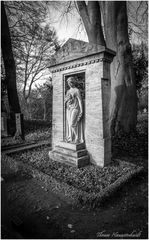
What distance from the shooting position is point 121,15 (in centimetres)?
750

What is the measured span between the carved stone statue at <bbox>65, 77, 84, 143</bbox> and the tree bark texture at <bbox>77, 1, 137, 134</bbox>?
2.58m

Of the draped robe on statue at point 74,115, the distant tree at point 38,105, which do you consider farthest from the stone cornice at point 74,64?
the distant tree at point 38,105

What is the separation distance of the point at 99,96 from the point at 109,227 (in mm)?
2961

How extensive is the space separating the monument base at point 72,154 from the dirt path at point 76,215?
1201 mm

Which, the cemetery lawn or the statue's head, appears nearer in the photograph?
the cemetery lawn

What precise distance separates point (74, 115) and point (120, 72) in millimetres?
3568

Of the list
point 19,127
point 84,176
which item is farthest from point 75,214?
point 19,127

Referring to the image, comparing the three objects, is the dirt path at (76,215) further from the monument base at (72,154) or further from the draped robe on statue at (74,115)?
the draped robe on statue at (74,115)

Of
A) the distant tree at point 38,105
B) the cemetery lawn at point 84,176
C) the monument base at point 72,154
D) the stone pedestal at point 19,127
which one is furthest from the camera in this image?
the distant tree at point 38,105

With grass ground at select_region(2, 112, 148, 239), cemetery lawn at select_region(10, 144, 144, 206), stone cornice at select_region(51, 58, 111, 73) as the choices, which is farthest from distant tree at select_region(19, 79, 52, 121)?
grass ground at select_region(2, 112, 148, 239)

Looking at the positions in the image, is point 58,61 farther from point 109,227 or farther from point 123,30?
point 109,227

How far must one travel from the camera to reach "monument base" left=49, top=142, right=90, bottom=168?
4691 millimetres

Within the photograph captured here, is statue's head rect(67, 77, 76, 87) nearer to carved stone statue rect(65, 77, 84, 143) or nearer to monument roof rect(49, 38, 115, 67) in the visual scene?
carved stone statue rect(65, 77, 84, 143)

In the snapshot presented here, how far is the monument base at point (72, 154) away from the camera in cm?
469
